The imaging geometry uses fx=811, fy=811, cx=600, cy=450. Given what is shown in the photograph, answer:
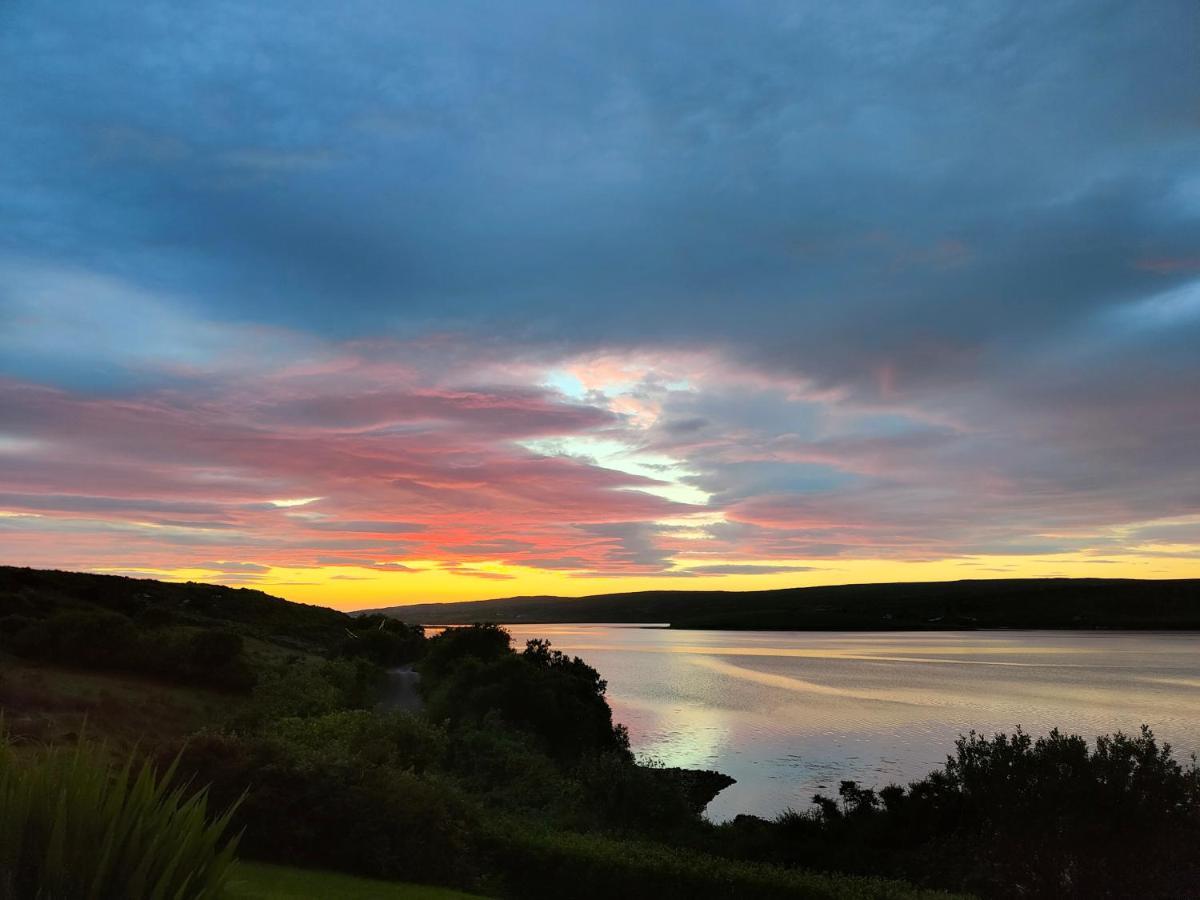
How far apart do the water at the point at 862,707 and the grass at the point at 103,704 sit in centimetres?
2266

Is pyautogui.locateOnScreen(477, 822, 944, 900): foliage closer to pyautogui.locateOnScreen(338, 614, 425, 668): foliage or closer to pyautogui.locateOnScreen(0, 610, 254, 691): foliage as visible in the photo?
pyautogui.locateOnScreen(0, 610, 254, 691): foliage

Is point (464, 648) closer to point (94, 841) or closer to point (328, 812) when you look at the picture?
point (328, 812)

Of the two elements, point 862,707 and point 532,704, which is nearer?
point 532,704

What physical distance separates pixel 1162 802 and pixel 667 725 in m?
49.6

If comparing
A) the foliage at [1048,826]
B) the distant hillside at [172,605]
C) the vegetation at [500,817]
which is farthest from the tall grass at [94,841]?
the distant hillside at [172,605]

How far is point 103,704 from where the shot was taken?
97.6ft

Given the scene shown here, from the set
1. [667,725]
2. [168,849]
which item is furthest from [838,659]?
[168,849]

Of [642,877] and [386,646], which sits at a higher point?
[642,877]

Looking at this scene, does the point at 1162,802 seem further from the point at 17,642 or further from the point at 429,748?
the point at 17,642

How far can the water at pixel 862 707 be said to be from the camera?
1769 inches

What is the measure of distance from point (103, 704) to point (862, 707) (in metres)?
57.3

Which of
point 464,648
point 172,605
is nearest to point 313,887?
point 464,648

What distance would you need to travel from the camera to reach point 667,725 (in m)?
63.4

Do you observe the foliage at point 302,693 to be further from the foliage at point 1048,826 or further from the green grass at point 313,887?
the foliage at point 1048,826
